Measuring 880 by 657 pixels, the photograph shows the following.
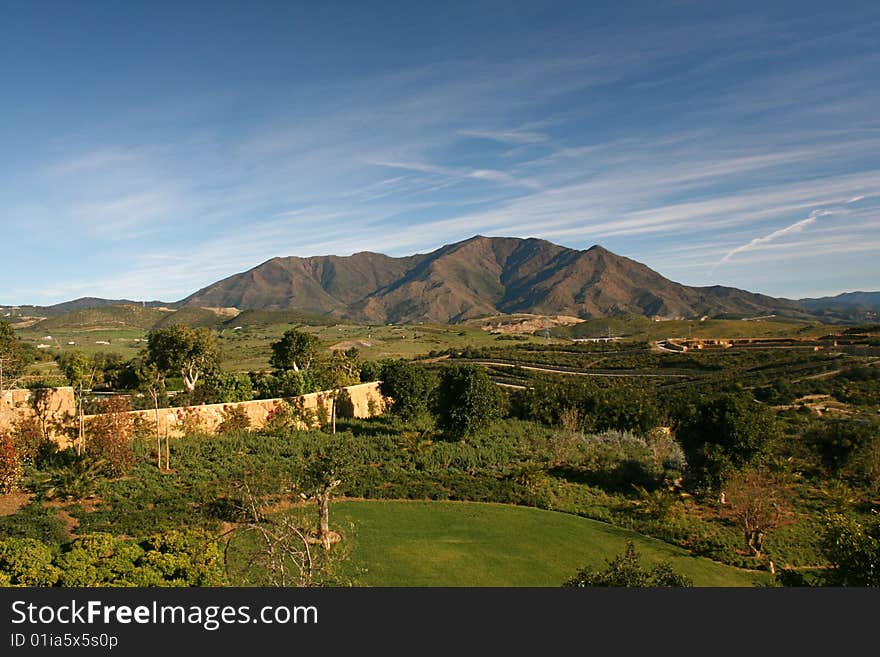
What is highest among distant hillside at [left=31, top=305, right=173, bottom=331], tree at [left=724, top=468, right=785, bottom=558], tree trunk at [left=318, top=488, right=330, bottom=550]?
distant hillside at [left=31, top=305, right=173, bottom=331]

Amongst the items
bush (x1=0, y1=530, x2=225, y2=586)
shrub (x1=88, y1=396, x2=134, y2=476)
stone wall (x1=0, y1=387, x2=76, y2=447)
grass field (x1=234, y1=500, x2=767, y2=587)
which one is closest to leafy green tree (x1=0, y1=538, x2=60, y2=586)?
bush (x1=0, y1=530, x2=225, y2=586)

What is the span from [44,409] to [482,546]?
1712cm

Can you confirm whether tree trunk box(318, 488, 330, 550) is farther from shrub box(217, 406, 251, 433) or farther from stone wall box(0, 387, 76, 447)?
stone wall box(0, 387, 76, 447)

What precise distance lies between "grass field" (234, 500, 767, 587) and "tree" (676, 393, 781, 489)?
19.1 ft

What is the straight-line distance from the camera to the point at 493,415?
30.8 metres

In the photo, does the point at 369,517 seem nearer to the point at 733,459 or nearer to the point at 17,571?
the point at 17,571

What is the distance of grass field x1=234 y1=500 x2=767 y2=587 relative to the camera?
1354 centimetres

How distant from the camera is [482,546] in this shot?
15781 millimetres

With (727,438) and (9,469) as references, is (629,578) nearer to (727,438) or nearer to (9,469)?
(727,438)

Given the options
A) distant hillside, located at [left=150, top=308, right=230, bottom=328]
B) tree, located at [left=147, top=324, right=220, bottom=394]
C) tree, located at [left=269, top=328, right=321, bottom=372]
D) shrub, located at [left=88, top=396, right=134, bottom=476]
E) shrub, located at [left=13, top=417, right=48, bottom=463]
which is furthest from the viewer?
distant hillside, located at [left=150, top=308, right=230, bottom=328]

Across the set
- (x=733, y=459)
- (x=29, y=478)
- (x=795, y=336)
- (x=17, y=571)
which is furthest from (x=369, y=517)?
(x=795, y=336)

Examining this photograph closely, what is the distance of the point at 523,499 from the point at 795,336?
3138 inches

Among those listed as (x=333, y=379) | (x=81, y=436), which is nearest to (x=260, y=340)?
(x=333, y=379)

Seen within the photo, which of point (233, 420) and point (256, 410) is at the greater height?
point (256, 410)
